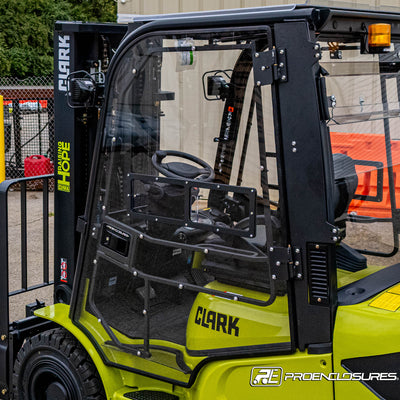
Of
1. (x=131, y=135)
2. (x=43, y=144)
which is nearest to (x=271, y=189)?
(x=131, y=135)

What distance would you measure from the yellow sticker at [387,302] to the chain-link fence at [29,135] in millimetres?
9068

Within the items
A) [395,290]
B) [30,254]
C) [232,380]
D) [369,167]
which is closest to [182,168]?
[369,167]

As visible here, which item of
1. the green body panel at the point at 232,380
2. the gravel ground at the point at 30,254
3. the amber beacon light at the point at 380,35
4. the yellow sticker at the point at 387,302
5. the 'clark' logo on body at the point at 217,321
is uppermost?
the amber beacon light at the point at 380,35

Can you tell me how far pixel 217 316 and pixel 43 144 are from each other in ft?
32.7

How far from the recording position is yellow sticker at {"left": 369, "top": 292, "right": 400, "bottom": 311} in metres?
2.69

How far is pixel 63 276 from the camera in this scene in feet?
13.4

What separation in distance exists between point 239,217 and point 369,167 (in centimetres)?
68

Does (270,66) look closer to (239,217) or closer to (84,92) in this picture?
(239,217)

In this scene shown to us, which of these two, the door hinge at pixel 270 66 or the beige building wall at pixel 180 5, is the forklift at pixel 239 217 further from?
the beige building wall at pixel 180 5

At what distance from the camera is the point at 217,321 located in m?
3.03

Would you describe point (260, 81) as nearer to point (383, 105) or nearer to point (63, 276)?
point (383, 105)

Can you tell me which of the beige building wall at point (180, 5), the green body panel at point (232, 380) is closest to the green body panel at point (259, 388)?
the green body panel at point (232, 380)

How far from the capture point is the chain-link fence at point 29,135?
11.3 m

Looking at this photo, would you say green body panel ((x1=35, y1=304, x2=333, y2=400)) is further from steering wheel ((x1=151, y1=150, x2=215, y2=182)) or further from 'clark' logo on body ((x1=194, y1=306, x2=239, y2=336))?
steering wheel ((x1=151, y1=150, x2=215, y2=182))
